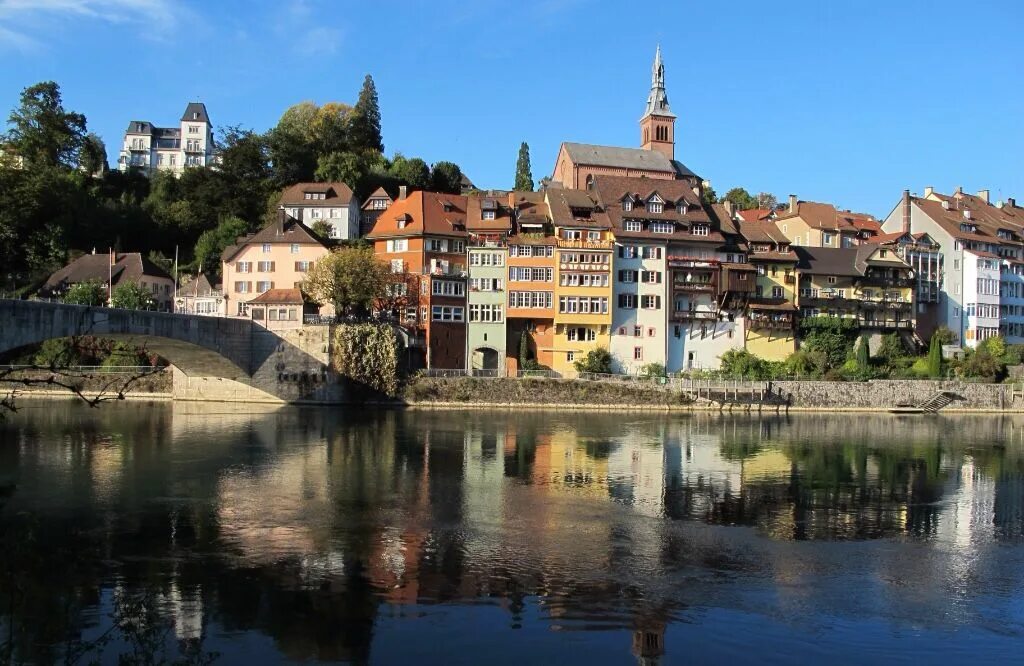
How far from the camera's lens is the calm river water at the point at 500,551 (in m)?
17.5

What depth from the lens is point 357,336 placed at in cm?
6259

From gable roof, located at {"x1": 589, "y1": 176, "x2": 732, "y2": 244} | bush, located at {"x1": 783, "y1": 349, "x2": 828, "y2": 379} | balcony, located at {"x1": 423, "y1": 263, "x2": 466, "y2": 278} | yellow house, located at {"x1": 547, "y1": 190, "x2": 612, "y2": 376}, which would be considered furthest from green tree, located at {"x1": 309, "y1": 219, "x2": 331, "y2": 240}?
bush, located at {"x1": 783, "y1": 349, "x2": 828, "y2": 379}

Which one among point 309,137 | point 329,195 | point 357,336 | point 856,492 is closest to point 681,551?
point 856,492

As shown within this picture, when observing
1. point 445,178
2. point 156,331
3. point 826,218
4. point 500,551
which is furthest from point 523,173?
point 500,551

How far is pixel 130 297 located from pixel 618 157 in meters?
48.5

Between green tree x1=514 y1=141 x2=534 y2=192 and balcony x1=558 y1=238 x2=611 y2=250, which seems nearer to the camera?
balcony x1=558 y1=238 x2=611 y2=250

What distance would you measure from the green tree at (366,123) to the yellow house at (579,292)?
42.3m

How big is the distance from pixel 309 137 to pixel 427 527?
3197 inches

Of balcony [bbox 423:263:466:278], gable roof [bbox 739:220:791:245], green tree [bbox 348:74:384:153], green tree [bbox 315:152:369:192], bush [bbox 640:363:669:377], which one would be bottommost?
bush [bbox 640:363:669:377]

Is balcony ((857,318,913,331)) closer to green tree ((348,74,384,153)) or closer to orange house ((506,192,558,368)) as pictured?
orange house ((506,192,558,368))

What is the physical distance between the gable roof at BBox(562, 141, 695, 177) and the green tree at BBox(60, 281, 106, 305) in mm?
44623

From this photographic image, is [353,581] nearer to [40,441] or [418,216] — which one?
[40,441]

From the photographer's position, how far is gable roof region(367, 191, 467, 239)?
231 feet

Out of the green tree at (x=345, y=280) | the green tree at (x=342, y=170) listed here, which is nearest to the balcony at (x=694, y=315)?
the green tree at (x=345, y=280)
